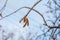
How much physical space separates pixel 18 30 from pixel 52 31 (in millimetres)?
231

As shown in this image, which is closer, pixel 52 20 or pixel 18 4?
pixel 52 20

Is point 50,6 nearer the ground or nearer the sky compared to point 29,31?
nearer the sky

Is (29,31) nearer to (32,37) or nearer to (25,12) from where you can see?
(32,37)

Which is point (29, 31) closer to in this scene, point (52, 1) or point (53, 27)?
point (53, 27)

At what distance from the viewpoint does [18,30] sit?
115 cm

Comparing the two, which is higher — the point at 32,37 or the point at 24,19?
the point at 24,19

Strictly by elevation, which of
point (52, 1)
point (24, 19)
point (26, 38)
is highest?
point (52, 1)

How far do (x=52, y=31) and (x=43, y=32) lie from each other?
60mm

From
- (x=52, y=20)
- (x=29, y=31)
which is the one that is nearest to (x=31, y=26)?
(x=29, y=31)

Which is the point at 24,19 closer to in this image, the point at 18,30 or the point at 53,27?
the point at 18,30

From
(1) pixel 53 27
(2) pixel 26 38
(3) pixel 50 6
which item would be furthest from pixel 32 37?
(3) pixel 50 6

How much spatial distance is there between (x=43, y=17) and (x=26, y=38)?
19 centimetres

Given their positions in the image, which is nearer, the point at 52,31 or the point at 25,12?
the point at 52,31

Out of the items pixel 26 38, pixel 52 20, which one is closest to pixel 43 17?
pixel 52 20
